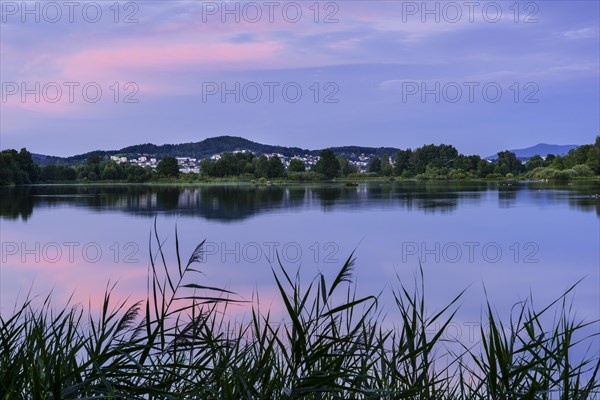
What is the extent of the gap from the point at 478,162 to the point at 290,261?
305 ft

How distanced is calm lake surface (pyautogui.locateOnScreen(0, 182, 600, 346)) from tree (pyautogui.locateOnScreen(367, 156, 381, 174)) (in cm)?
5778

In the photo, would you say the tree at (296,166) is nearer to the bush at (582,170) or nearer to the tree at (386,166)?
the tree at (386,166)

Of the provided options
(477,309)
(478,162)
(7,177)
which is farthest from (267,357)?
(478,162)

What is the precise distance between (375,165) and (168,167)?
3467 cm

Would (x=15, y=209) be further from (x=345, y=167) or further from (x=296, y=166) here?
(x=296, y=166)

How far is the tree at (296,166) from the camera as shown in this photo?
4235 inches

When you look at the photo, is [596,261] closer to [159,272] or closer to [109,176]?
[159,272]

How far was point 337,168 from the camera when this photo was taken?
95.9 meters

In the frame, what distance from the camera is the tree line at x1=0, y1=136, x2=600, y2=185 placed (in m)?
95.9

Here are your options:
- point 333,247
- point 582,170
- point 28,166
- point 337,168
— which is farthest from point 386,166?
point 333,247

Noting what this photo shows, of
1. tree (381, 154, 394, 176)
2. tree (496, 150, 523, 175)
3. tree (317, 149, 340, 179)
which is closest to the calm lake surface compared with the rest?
tree (317, 149, 340, 179)

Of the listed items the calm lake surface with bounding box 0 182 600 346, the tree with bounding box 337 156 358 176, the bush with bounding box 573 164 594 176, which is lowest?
the calm lake surface with bounding box 0 182 600 346

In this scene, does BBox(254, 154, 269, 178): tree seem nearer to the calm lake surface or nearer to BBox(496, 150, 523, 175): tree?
BBox(496, 150, 523, 175): tree

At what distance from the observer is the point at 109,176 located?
10338 cm
